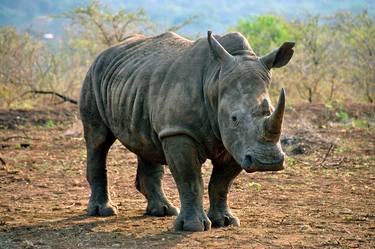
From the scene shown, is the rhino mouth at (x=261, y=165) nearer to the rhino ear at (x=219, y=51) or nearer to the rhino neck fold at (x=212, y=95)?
the rhino neck fold at (x=212, y=95)

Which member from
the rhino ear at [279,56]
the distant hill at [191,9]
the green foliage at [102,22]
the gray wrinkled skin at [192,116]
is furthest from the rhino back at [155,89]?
the distant hill at [191,9]

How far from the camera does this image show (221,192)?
732cm

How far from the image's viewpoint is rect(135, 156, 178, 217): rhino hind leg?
26.4 ft

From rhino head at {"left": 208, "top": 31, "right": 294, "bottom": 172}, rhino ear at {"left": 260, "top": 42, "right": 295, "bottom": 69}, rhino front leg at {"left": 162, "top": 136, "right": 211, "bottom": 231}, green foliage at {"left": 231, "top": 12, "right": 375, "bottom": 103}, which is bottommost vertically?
green foliage at {"left": 231, "top": 12, "right": 375, "bottom": 103}

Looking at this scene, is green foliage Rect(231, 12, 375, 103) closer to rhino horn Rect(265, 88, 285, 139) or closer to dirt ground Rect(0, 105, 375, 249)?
dirt ground Rect(0, 105, 375, 249)

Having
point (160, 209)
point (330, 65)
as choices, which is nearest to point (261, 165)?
point (160, 209)

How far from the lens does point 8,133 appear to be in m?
17.1

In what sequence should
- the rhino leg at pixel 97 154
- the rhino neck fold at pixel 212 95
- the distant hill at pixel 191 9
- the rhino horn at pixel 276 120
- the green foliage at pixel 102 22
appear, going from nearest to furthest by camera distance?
the rhino horn at pixel 276 120
the rhino neck fold at pixel 212 95
the rhino leg at pixel 97 154
the green foliage at pixel 102 22
the distant hill at pixel 191 9

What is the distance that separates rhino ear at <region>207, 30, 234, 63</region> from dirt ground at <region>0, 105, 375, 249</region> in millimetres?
1481

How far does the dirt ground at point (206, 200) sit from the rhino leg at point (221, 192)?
7.4 inches

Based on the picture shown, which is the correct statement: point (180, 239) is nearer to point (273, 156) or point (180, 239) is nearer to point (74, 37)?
point (273, 156)

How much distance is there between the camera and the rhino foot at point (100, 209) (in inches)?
320

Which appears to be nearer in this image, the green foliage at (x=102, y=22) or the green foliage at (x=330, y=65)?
the green foliage at (x=102, y=22)

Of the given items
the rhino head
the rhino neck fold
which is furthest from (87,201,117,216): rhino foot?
the rhino head
